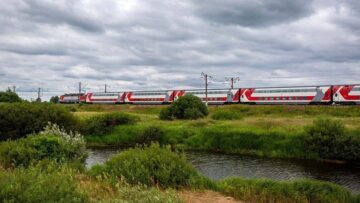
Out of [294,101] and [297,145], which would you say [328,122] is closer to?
[297,145]

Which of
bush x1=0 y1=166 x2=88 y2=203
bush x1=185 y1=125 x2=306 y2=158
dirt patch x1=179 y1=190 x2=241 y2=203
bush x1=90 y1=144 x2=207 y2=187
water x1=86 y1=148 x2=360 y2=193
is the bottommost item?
water x1=86 y1=148 x2=360 y2=193

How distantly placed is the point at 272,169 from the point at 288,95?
41613 millimetres

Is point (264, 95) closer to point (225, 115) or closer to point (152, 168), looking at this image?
point (225, 115)

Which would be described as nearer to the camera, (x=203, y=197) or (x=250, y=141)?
(x=203, y=197)

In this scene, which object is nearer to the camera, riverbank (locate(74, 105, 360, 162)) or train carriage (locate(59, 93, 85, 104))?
riverbank (locate(74, 105, 360, 162))

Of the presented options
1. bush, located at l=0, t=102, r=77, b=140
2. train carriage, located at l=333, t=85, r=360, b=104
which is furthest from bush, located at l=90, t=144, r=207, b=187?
train carriage, located at l=333, t=85, r=360, b=104

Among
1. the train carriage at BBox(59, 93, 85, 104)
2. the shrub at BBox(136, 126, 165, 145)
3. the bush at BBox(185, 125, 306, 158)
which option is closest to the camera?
the bush at BBox(185, 125, 306, 158)

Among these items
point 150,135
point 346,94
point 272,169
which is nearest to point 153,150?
point 272,169

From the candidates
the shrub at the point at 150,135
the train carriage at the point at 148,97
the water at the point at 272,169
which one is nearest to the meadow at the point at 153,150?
the shrub at the point at 150,135

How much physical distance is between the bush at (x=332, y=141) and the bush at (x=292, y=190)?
55.1 ft

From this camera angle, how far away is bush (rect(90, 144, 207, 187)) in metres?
15.1

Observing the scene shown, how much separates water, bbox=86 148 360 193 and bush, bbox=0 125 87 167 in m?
8.72

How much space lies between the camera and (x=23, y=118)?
3856cm

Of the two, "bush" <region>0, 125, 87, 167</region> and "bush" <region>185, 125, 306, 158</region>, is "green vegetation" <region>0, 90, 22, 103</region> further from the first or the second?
"bush" <region>0, 125, 87, 167</region>
